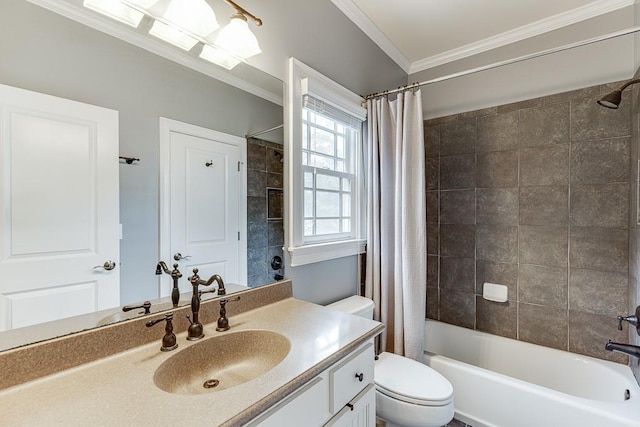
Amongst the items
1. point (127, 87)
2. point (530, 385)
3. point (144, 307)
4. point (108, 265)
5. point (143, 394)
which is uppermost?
point (127, 87)

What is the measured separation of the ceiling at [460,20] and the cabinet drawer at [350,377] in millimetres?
1903

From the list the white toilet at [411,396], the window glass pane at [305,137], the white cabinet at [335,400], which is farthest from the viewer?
the window glass pane at [305,137]

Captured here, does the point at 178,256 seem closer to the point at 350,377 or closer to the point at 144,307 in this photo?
the point at 144,307

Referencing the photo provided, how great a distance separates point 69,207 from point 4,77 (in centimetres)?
35

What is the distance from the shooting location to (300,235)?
1.57 meters

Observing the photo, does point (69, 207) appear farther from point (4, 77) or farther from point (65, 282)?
point (4, 77)

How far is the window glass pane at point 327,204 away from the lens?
180cm

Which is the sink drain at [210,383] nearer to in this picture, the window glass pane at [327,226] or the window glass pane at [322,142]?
the window glass pane at [327,226]

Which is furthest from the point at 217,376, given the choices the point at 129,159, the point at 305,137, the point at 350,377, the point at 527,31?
the point at 527,31

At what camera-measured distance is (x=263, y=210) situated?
1.42 meters

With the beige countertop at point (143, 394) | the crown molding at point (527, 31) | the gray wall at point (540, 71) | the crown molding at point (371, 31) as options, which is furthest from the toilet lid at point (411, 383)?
the crown molding at point (527, 31)

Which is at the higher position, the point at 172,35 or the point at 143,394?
the point at 172,35

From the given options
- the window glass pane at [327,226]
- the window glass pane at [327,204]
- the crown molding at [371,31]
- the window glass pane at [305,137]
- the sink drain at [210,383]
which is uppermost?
the crown molding at [371,31]

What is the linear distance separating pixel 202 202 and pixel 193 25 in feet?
2.18
